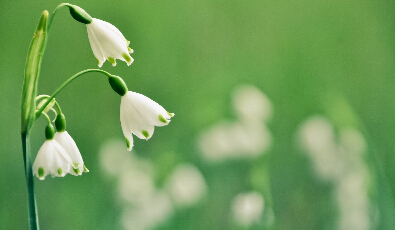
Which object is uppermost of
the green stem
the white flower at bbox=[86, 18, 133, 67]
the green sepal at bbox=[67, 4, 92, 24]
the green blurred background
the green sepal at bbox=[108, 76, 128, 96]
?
the green sepal at bbox=[67, 4, 92, 24]

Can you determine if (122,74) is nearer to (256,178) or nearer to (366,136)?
(256,178)

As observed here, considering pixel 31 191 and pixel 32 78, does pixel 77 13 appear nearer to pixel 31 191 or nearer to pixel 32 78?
pixel 32 78

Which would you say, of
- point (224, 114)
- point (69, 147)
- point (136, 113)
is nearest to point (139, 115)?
point (136, 113)

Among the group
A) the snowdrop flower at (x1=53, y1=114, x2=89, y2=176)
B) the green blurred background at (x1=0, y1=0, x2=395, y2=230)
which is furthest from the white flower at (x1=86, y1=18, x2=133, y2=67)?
the green blurred background at (x1=0, y1=0, x2=395, y2=230)

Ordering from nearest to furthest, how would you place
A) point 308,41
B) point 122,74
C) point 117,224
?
point 117,224 → point 122,74 → point 308,41

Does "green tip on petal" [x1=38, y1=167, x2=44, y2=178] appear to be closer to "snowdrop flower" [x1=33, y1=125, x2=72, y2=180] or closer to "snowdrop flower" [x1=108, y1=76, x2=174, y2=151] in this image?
"snowdrop flower" [x1=33, y1=125, x2=72, y2=180]

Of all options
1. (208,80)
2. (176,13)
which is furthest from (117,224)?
(176,13)

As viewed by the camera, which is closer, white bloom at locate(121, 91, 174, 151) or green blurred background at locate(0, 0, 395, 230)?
white bloom at locate(121, 91, 174, 151)
